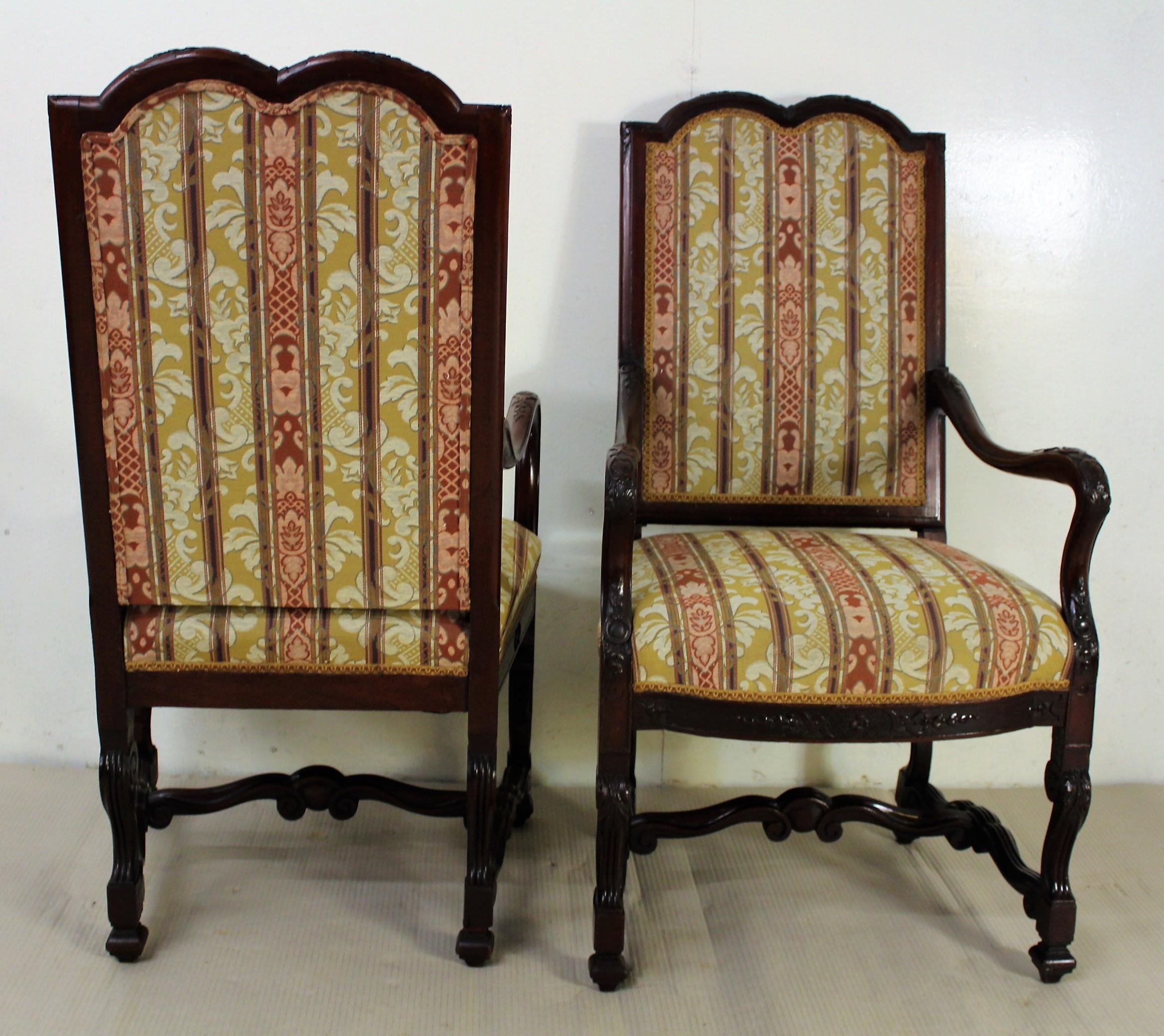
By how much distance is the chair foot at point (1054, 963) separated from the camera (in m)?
1.55

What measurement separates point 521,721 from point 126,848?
2.41 ft

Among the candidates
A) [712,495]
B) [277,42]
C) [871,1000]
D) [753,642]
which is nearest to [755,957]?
[871,1000]

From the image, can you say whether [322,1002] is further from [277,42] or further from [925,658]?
[277,42]

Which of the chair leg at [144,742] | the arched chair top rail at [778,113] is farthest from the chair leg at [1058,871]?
the chair leg at [144,742]

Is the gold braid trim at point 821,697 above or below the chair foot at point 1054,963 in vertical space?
above

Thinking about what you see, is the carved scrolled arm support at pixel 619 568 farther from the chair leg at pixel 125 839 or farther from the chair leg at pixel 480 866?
the chair leg at pixel 125 839

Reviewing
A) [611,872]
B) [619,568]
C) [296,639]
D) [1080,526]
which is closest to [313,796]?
[296,639]

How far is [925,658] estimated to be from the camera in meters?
1.42

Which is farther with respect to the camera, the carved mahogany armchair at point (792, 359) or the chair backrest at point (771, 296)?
the chair backrest at point (771, 296)

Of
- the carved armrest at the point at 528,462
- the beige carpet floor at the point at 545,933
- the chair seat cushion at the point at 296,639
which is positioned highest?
the carved armrest at the point at 528,462

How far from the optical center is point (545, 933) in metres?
1.66

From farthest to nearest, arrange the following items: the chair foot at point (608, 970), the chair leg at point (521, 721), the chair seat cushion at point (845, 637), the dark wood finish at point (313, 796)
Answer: the chair leg at point (521, 721), the dark wood finish at point (313, 796), the chair foot at point (608, 970), the chair seat cushion at point (845, 637)

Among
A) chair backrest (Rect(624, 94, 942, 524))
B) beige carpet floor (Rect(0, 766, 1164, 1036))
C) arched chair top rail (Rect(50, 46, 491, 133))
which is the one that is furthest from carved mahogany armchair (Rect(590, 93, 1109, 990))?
arched chair top rail (Rect(50, 46, 491, 133))

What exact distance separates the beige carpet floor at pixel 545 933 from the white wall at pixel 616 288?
21 centimetres
